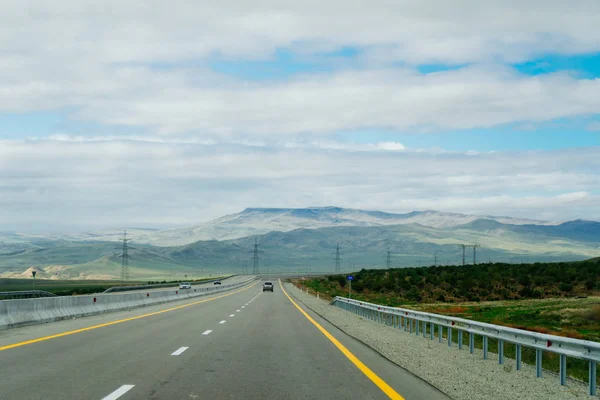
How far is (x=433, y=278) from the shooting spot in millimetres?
90750

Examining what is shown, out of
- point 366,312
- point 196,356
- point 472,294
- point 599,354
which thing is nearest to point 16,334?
point 196,356

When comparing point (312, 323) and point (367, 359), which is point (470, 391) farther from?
point (312, 323)

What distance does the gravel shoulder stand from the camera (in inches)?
421

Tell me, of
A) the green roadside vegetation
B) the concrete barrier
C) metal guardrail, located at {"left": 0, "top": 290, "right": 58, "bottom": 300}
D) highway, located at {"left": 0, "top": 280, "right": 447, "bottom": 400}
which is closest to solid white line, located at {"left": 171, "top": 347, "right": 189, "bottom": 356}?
highway, located at {"left": 0, "top": 280, "right": 447, "bottom": 400}

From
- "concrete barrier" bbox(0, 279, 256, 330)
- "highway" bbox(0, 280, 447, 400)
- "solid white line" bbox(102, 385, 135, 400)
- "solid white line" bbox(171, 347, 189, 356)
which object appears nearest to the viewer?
"solid white line" bbox(102, 385, 135, 400)

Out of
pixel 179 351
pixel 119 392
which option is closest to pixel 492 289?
pixel 179 351

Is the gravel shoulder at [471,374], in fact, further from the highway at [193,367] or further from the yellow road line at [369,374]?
the yellow road line at [369,374]

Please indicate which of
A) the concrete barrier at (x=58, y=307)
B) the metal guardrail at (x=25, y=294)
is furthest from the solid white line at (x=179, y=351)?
the metal guardrail at (x=25, y=294)

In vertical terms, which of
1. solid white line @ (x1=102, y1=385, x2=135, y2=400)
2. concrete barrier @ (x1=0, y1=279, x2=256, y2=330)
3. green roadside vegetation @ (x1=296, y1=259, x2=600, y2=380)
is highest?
solid white line @ (x1=102, y1=385, x2=135, y2=400)

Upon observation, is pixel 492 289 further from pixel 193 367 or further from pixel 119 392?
pixel 119 392

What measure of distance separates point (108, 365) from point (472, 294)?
6373cm

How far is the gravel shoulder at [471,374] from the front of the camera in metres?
10.7

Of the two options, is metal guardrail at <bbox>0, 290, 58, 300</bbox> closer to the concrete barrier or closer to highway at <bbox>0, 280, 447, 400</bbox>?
the concrete barrier

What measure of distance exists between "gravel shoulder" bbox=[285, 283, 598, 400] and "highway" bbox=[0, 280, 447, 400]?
0.42 metres
